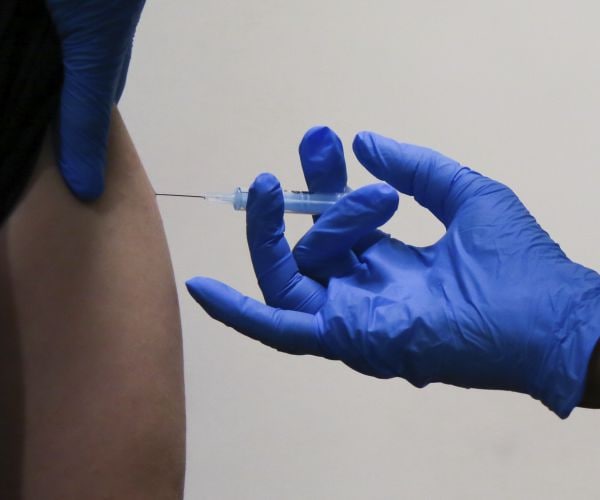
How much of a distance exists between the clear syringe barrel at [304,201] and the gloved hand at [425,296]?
0.07 feet

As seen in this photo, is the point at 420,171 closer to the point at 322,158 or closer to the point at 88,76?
the point at 322,158

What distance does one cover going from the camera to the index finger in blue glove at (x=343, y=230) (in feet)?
2.87

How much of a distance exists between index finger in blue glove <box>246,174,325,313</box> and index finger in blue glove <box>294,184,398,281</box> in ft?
0.08

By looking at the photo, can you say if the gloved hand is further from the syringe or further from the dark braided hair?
the dark braided hair

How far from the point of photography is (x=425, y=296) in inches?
34.7

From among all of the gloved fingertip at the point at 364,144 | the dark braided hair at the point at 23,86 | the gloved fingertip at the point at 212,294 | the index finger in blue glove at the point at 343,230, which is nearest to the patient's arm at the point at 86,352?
the dark braided hair at the point at 23,86

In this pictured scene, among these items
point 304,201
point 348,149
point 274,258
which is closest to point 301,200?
point 304,201

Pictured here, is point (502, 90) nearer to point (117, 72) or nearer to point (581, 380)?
point (581, 380)

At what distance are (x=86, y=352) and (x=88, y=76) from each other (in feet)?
0.86

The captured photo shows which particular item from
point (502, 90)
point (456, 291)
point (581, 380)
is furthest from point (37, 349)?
point (502, 90)

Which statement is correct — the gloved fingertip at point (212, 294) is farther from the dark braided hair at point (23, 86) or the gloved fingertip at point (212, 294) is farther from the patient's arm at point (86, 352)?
the dark braided hair at point (23, 86)

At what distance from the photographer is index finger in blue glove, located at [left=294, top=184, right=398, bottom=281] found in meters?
0.88

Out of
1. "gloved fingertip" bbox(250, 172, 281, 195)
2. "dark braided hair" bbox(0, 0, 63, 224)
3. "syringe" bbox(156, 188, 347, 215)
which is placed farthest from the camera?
"syringe" bbox(156, 188, 347, 215)

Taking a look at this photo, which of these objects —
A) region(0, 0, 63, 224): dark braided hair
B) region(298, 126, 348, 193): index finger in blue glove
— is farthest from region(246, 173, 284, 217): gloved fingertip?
region(0, 0, 63, 224): dark braided hair
